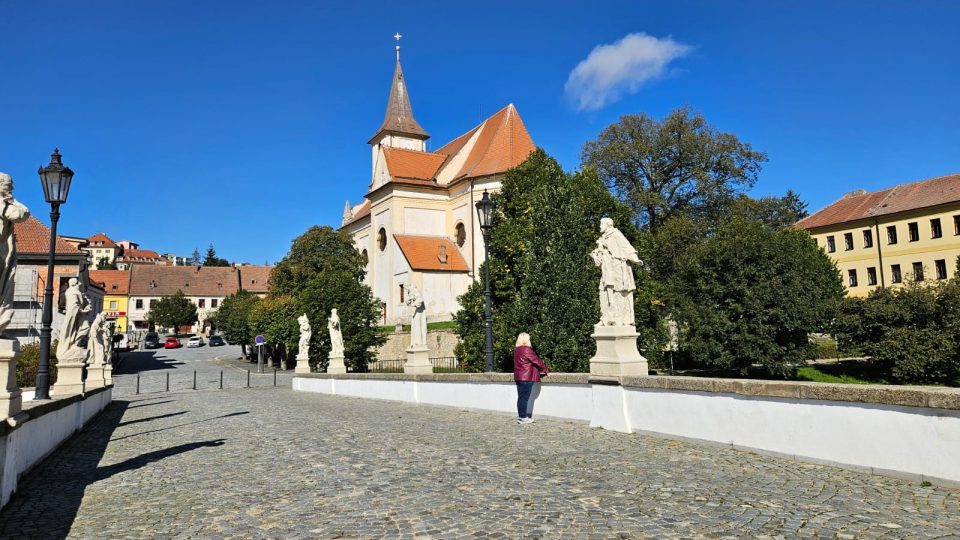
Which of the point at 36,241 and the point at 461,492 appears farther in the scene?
the point at 36,241

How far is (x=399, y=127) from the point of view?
56.9 m

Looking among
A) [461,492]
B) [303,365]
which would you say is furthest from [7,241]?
[303,365]

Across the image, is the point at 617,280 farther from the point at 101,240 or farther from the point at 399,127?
the point at 101,240

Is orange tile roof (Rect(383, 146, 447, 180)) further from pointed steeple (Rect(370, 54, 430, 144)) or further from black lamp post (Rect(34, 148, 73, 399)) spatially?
black lamp post (Rect(34, 148, 73, 399))

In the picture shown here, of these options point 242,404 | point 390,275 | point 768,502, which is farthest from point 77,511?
point 390,275

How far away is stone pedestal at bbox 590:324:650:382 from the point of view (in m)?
9.25

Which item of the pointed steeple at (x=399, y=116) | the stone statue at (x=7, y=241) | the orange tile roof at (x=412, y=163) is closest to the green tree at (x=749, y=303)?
the orange tile roof at (x=412, y=163)

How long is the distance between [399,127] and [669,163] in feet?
81.7

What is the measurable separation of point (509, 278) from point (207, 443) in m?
20.7

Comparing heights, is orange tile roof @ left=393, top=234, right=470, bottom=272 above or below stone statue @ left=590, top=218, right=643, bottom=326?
above

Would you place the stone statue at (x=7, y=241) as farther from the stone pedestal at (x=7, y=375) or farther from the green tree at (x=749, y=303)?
the green tree at (x=749, y=303)

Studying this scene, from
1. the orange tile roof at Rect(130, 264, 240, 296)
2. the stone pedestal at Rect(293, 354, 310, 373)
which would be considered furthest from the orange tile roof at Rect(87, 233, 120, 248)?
the stone pedestal at Rect(293, 354, 310, 373)

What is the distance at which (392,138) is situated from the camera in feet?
186

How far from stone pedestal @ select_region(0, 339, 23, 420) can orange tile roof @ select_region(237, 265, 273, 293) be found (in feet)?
317
